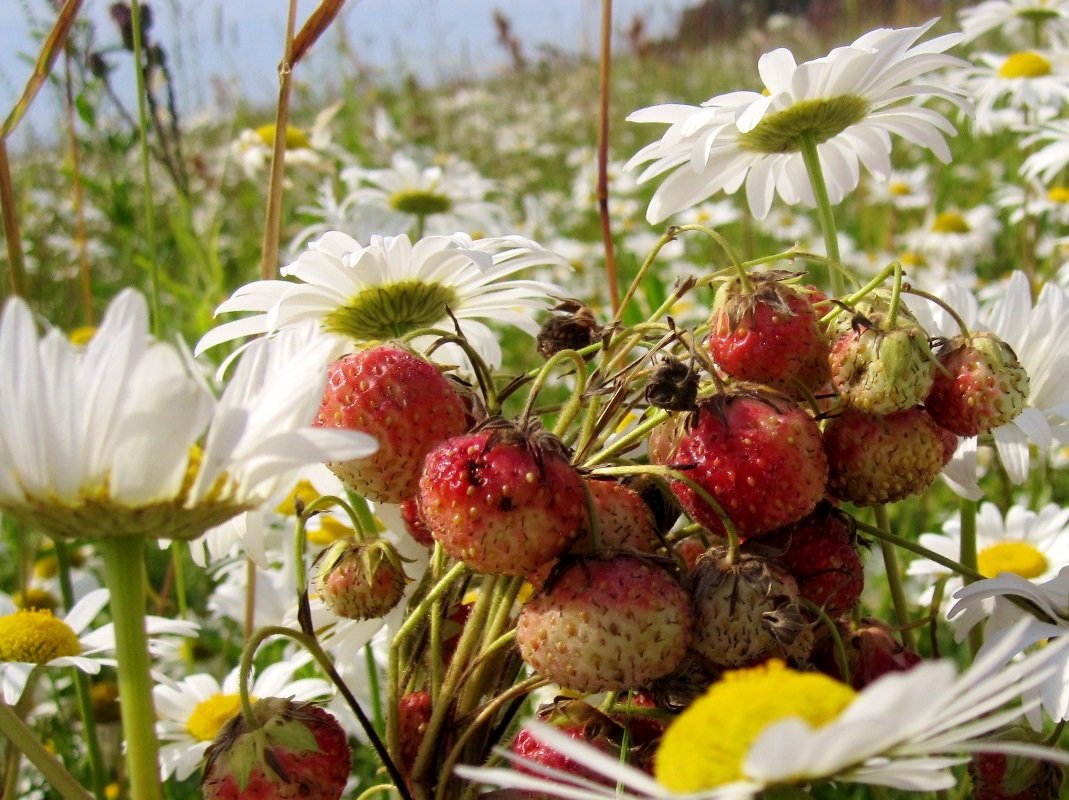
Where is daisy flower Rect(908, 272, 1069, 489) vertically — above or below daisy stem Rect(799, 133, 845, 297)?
below

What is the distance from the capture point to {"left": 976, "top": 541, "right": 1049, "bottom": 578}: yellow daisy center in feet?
4.51

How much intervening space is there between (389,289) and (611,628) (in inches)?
17.1

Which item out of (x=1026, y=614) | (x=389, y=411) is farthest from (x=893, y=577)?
(x=389, y=411)

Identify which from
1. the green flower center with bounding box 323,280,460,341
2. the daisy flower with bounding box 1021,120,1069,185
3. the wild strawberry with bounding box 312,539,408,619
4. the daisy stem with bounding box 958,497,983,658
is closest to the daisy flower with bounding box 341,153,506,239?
the daisy flower with bounding box 1021,120,1069,185

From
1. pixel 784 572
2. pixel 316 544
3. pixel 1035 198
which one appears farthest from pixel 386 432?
pixel 1035 198

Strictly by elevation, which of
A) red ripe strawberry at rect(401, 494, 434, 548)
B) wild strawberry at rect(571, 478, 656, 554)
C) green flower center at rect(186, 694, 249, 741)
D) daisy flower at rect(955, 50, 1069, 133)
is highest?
daisy flower at rect(955, 50, 1069, 133)

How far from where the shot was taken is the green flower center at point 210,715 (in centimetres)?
130

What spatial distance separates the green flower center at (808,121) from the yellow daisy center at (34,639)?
3.04 feet

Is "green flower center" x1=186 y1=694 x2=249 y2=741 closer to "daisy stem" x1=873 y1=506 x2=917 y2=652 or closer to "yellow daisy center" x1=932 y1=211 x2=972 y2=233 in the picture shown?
"daisy stem" x1=873 y1=506 x2=917 y2=652

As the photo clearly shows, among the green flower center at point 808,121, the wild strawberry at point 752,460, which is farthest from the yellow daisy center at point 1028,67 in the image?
the wild strawberry at point 752,460

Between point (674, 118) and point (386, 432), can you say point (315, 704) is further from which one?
point (674, 118)

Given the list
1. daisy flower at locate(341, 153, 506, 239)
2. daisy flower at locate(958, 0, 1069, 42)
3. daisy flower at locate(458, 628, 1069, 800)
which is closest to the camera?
daisy flower at locate(458, 628, 1069, 800)

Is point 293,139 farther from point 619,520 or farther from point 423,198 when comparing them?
point 619,520

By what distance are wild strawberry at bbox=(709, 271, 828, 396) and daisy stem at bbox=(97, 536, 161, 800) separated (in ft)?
1.27
